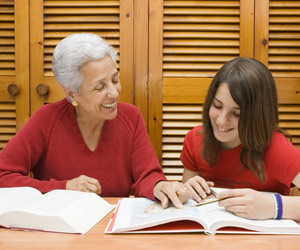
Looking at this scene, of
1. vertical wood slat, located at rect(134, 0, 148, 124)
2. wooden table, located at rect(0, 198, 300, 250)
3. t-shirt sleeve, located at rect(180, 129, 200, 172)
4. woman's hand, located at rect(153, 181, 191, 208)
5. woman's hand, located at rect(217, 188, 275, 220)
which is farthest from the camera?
vertical wood slat, located at rect(134, 0, 148, 124)

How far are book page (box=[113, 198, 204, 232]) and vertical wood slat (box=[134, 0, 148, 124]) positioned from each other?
1003 mm

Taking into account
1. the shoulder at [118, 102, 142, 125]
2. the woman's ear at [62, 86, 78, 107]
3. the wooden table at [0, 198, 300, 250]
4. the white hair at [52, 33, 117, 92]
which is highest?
the white hair at [52, 33, 117, 92]

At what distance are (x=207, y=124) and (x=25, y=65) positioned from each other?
1.17 metres

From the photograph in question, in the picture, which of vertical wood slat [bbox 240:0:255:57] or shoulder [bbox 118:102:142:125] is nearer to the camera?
Result: shoulder [bbox 118:102:142:125]

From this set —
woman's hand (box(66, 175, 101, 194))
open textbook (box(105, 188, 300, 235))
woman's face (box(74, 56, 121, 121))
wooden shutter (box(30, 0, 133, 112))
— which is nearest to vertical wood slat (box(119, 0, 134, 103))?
wooden shutter (box(30, 0, 133, 112))

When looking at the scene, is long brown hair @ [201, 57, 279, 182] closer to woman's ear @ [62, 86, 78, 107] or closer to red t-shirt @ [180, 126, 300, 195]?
red t-shirt @ [180, 126, 300, 195]

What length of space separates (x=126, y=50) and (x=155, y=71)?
20 centimetres

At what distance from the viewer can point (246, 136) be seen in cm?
133

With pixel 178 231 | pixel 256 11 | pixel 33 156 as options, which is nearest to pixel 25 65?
pixel 33 156

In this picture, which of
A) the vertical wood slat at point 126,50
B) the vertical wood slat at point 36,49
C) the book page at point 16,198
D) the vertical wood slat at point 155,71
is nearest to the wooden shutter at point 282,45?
the vertical wood slat at point 155,71

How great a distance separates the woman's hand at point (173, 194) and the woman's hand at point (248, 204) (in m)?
0.12

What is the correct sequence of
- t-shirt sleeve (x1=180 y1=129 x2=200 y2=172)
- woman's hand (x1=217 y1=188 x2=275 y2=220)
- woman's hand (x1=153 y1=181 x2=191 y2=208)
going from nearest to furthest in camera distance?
woman's hand (x1=217 y1=188 x2=275 y2=220)
woman's hand (x1=153 y1=181 x2=191 y2=208)
t-shirt sleeve (x1=180 y1=129 x2=200 y2=172)

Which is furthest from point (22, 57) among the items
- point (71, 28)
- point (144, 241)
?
point (144, 241)

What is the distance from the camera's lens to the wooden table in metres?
0.78
